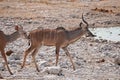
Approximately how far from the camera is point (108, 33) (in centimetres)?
2448

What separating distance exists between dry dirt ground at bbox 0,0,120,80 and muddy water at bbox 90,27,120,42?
55.1 inches

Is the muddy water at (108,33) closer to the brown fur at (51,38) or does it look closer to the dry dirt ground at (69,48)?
the dry dirt ground at (69,48)

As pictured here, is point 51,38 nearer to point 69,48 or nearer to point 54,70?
point 54,70

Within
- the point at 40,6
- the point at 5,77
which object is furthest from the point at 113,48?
the point at 40,6

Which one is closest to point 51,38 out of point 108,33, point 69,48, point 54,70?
point 54,70

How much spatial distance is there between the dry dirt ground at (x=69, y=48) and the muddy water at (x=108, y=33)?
1.40 m

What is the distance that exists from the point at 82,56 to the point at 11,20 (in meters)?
12.9

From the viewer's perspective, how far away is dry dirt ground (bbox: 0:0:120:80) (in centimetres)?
1350

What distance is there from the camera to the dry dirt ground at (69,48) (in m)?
13.5

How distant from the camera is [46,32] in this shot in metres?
15.0

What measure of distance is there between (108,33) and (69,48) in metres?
6.36

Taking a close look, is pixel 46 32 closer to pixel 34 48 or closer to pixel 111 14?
pixel 34 48


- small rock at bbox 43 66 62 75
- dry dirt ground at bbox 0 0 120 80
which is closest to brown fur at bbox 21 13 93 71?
dry dirt ground at bbox 0 0 120 80

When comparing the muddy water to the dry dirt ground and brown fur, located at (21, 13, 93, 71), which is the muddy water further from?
brown fur, located at (21, 13, 93, 71)
